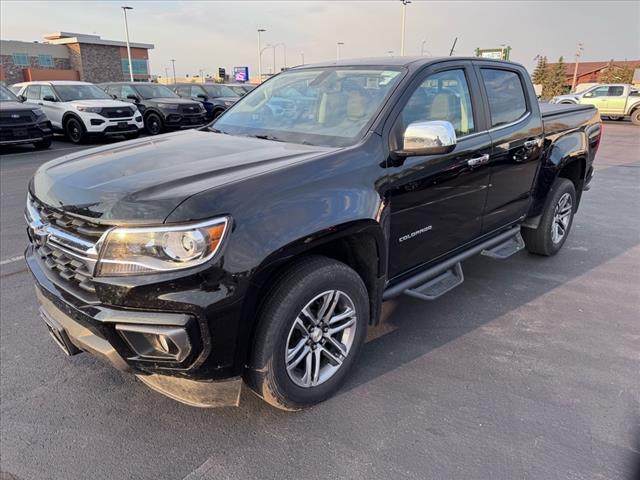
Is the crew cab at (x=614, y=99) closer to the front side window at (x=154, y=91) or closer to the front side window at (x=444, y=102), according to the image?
the front side window at (x=154, y=91)

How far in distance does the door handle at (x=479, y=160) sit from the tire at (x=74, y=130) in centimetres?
1218

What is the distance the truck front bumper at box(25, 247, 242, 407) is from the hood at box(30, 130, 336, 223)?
0.42 metres

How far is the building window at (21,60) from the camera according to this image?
48781 mm

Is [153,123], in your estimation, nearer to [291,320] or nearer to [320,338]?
[320,338]

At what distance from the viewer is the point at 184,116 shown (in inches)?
586

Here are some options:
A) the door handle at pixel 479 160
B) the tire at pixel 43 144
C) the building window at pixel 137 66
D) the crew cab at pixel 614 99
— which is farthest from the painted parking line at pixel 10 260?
the building window at pixel 137 66

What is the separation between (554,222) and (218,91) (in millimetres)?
16877

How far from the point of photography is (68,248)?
2246 millimetres

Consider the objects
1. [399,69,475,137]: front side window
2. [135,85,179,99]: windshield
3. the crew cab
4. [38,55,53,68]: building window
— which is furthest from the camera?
[38,55,53,68]: building window

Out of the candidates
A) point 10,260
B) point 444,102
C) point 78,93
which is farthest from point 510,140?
point 78,93

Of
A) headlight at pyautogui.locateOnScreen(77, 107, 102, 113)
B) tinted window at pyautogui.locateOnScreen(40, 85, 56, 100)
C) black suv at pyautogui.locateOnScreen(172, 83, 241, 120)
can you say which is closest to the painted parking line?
headlight at pyautogui.locateOnScreen(77, 107, 102, 113)

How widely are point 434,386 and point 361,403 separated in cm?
48

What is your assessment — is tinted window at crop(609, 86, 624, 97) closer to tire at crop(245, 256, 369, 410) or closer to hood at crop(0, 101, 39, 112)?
hood at crop(0, 101, 39, 112)

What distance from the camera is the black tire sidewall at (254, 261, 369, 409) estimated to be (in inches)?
90.0
